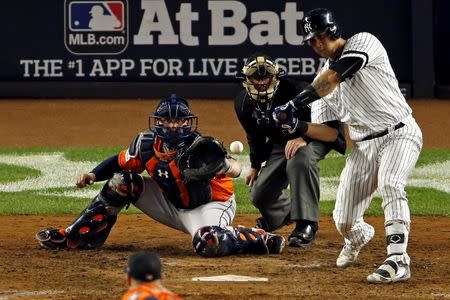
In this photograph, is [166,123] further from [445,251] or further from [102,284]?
[445,251]

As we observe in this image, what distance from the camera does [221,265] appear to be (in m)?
8.91

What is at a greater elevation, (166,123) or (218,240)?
(166,123)

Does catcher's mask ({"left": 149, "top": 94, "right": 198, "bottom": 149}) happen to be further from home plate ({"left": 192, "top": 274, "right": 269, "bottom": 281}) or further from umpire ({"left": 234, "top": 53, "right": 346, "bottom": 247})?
home plate ({"left": 192, "top": 274, "right": 269, "bottom": 281})

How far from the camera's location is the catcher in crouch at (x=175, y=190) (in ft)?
29.6

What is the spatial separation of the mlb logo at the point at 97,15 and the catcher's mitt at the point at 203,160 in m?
10.0

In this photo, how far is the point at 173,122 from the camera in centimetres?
904

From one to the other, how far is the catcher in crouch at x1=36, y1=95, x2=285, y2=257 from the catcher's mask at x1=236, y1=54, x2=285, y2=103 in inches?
25.4

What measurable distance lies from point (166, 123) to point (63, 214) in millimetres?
3001

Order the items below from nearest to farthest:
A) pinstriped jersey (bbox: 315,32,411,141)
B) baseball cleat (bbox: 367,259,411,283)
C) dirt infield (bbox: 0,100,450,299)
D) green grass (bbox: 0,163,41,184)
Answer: dirt infield (bbox: 0,100,450,299) < baseball cleat (bbox: 367,259,411,283) < pinstriped jersey (bbox: 315,32,411,141) < green grass (bbox: 0,163,41,184)

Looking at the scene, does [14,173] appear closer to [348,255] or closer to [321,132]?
[321,132]

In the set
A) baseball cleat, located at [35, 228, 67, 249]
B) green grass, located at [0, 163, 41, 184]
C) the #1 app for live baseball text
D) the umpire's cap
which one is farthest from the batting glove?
the #1 app for live baseball text

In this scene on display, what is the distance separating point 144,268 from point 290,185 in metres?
4.78

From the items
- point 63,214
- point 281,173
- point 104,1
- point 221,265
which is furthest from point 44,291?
point 104,1

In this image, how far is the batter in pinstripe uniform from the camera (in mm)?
8242
